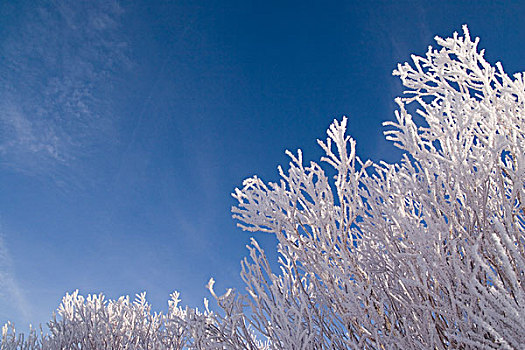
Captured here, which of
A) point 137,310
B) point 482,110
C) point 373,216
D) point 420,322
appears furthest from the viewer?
point 137,310

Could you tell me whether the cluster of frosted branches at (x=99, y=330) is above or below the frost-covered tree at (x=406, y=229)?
above

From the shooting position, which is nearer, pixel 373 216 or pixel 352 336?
pixel 352 336

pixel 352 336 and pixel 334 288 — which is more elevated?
pixel 334 288

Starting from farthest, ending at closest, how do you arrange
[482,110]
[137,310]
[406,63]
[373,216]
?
1. [137,310]
2. [406,63]
3. [373,216]
4. [482,110]

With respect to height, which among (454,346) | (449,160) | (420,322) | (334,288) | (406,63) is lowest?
(454,346)

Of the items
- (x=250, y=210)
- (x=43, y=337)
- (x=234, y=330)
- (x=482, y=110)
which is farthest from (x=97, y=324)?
(x=482, y=110)

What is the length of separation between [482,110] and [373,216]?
4.32 feet

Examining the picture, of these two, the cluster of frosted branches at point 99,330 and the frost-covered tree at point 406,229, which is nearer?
the frost-covered tree at point 406,229

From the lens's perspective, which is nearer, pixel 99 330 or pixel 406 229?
pixel 406 229

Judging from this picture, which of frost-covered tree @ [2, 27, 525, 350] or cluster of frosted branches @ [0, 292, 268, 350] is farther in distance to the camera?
cluster of frosted branches @ [0, 292, 268, 350]

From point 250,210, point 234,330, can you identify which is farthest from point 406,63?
point 234,330

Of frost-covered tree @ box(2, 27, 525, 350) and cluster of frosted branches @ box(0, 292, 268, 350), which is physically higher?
cluster of frosted branches @ box(0, 292, 268, 350)

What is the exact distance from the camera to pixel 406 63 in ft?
12.0

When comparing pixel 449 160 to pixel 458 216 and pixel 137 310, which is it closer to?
pixel 458 216
